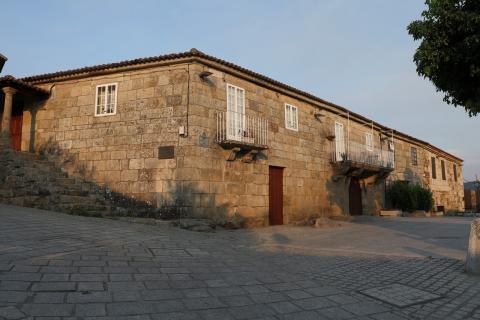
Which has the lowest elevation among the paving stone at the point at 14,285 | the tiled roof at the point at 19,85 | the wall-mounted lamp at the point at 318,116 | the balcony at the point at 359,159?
the paving stone at the point at 14,285

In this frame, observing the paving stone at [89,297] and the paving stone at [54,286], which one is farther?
the paving stone at [54,286]

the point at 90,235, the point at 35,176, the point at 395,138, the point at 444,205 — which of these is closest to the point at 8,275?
the point at 90,235

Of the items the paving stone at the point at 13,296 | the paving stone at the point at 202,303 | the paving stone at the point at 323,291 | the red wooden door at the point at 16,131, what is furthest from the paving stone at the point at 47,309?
the red wooden door at the point at 16,131

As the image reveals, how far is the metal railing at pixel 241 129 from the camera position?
11594 millimetres

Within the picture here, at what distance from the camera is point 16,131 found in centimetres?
1437

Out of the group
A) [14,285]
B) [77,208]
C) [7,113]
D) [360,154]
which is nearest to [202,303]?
[14,285]

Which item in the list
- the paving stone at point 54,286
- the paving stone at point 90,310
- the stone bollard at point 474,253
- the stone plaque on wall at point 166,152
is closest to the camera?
the paving stone at point 90,310

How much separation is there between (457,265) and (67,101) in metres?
12.4

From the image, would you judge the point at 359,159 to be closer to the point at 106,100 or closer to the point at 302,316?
the point at 106,100

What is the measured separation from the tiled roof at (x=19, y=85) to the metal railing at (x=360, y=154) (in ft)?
40.3

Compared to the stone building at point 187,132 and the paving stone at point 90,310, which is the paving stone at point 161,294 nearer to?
the paving stone at point 90,310

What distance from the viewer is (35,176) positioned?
1120 cm

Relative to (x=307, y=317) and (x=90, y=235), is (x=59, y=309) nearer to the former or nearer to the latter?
(x=307, y=317)

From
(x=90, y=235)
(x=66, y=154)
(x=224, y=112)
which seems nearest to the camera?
(x=90, y=235)
